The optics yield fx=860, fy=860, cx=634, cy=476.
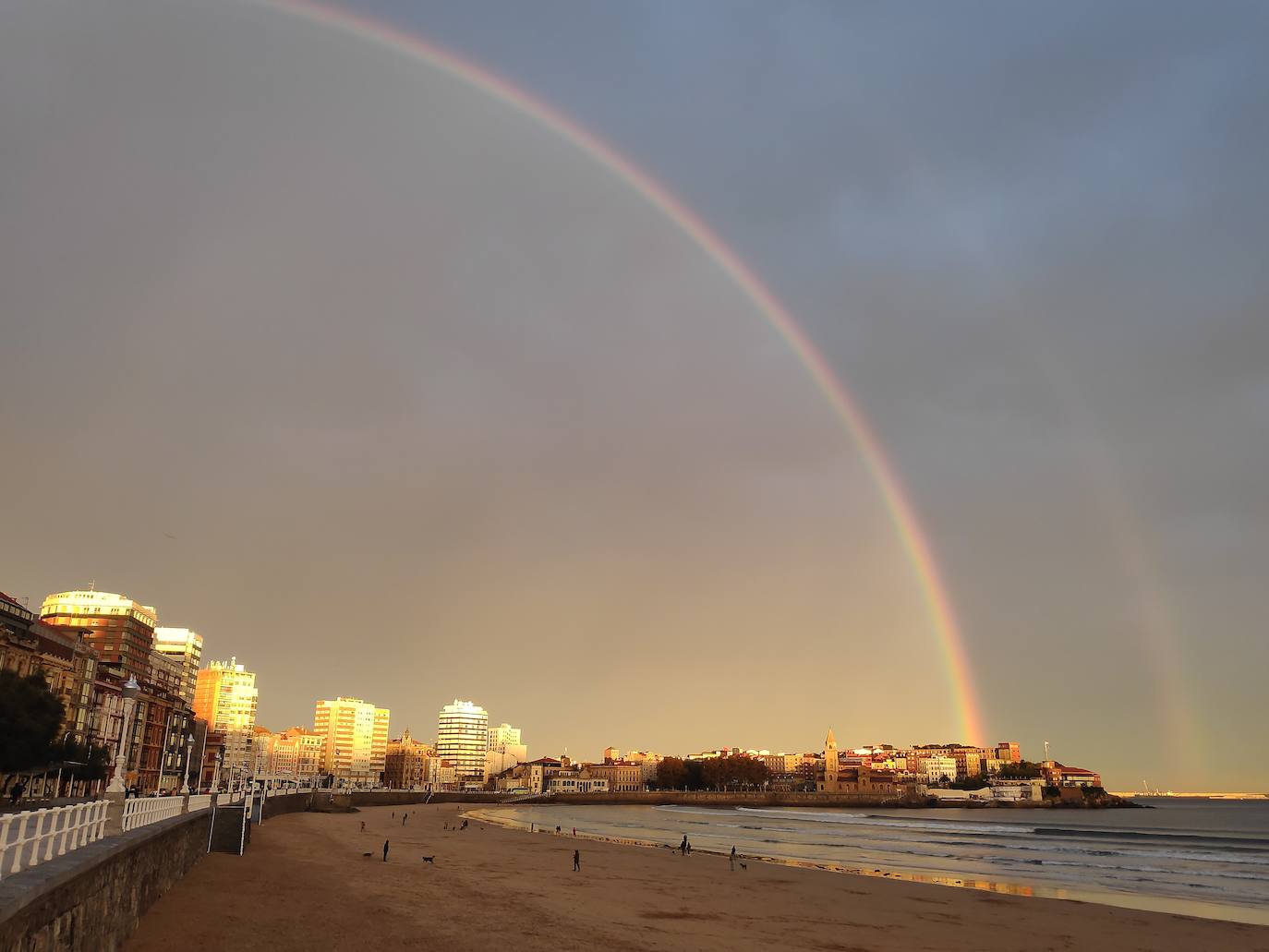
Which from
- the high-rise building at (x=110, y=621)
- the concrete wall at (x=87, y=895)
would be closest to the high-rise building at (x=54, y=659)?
the concrete wall at (x=87, y=895)

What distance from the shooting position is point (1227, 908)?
37.0 m

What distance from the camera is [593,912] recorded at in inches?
1161

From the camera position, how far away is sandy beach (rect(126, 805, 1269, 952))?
22625 millimetres

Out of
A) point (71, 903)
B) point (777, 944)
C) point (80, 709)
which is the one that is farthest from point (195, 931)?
point (80, 709)

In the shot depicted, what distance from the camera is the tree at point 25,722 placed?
41.2 meters

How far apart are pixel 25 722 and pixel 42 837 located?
39077mm

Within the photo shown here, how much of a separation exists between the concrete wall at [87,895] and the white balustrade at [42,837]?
0.55 ft

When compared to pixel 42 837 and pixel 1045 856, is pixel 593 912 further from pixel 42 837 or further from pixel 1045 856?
pixel 1045 856

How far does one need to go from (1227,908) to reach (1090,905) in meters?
6.82

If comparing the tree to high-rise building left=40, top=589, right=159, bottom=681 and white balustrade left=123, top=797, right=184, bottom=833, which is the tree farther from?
high-rise building left=40, top=589, right=159, bottom=681

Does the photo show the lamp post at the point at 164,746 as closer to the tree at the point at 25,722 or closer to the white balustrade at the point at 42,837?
the tree at the point at 25,722

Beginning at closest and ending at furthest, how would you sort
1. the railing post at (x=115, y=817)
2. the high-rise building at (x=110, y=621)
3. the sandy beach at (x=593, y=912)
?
1. the railing post at (x=115, y=817)
2. the sandy beach at (x=593, y=912)
3. the high-rise building at (x=110, y=621)

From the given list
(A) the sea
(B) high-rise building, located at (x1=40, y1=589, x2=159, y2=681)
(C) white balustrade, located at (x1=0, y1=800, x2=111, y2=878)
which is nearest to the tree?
(C) white balustrade, located at (x1=0, y1=800, x2=111, y2=878)

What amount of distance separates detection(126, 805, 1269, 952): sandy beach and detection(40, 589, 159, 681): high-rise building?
126m
